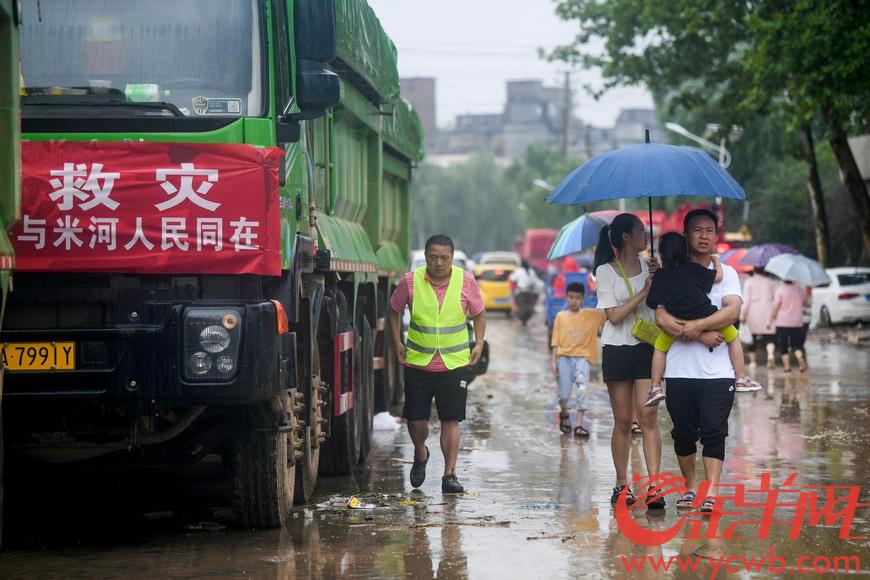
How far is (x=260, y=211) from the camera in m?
7.68

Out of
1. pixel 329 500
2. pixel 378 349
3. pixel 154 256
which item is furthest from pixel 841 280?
pixel 154 256

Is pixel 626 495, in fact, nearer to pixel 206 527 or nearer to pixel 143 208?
pixel 206 527

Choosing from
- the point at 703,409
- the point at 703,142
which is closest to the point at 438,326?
the point at 703,409

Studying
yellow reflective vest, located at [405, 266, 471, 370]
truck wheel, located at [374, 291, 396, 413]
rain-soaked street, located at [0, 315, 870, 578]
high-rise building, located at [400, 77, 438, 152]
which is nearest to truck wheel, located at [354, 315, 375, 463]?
rain-soaked street, located at [0, 315, 870, 578]

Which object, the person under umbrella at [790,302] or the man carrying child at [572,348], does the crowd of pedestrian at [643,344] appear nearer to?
the man carrying child at [572,348]

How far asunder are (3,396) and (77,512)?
2075 millimetres

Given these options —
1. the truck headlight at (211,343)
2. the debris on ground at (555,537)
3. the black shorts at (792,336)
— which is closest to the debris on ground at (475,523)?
the debris on ground at (555,537)

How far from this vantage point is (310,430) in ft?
31.8

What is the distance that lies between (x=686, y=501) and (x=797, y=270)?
42.3ft

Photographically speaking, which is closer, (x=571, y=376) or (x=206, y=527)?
(x=206, y=527)

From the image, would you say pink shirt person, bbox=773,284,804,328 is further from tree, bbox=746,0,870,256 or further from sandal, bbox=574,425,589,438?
sandal, bbox=574,425,589,438

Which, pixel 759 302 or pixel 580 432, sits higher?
pixel 759 302

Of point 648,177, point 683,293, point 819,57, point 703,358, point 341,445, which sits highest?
point 819,57

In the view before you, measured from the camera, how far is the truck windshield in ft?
25.9
